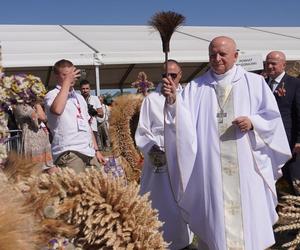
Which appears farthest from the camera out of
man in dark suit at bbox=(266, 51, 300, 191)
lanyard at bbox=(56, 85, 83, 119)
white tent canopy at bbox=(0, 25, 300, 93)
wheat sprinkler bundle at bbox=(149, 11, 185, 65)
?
white tent canopy at bbox=(0, 25, 300, 93)

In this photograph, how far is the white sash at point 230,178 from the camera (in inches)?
136

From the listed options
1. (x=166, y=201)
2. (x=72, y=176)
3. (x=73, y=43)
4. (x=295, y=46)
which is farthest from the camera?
(x=295, y=46)

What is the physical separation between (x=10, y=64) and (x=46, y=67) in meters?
0.85

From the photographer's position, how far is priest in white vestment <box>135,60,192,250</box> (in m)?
4.32

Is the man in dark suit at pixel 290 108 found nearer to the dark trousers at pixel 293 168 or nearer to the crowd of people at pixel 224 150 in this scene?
the dark trousers at pixel 293 168

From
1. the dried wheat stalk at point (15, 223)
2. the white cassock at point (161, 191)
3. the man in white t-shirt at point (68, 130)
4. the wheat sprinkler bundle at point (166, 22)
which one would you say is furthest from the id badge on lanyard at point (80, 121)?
the dried wheat stalk at point (15, 223)

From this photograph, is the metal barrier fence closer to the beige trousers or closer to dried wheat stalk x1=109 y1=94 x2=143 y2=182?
the beige trousers

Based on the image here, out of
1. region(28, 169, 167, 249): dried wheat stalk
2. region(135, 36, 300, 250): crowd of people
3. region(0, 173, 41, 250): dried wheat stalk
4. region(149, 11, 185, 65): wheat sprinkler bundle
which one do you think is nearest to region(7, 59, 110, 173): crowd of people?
region(135, 36, 300, 250): crowd of people

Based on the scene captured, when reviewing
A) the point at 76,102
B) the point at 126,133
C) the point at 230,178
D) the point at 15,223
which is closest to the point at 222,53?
the point at 230,178

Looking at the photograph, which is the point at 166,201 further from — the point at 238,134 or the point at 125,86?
the point at 125,86

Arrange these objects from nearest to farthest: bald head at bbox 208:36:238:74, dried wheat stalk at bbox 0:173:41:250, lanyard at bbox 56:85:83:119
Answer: dried wheat stalk at bbox 0:173:41:250
bald head at bbox 208:36:238:74
lanyard at bbox 56:85:83:119

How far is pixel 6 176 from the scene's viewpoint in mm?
1282

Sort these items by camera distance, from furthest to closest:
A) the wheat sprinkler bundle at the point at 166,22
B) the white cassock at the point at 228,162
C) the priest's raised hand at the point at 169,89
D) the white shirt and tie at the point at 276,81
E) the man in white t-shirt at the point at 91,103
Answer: the man in white t-shirt at the point at 91,103 < the white shirt and tie at the point at 276,81 < the white cassock at the point at 228,162 < the priest's raised hand at the point at 169,89 < the wheat sprinkler bundle at the point at 166,22

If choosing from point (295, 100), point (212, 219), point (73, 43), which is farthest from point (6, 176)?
point (73, 43)
